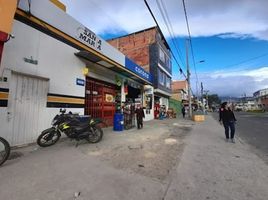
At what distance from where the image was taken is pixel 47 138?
6812mm

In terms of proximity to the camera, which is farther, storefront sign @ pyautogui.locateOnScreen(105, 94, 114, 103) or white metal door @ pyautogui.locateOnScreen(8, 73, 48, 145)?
storefront sign @ pyautogui.locateOnScreen(105, 94, 114, 103)

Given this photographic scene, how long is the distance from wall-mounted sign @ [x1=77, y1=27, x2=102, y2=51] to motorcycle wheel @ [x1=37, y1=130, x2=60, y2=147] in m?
4.89

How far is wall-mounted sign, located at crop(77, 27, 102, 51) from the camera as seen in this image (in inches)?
375

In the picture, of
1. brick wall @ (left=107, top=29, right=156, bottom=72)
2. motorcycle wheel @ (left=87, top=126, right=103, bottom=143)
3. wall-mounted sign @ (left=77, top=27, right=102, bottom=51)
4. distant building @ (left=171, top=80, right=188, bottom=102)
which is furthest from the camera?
distant building @ (left=171, top=80, right=188, bottom=102)

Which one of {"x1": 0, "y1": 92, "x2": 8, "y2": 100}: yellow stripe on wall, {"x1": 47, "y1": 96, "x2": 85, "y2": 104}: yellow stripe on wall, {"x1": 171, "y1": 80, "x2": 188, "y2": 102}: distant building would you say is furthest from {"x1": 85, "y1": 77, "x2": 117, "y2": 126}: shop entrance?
{"x1": 171, "y1": 80, "x2": 188, "y2": 102}: distant building

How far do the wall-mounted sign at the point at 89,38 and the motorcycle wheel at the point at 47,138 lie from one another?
4889mm

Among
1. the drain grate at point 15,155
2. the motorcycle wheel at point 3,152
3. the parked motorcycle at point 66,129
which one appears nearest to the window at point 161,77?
the parked motorcycle at point 66,129

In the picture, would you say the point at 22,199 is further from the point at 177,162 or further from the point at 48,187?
the point at 177,162

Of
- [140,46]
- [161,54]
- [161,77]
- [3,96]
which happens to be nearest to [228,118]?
[3,96]

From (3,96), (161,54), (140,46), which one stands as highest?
(140,46)

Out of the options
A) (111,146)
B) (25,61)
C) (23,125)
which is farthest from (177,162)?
(25,61)

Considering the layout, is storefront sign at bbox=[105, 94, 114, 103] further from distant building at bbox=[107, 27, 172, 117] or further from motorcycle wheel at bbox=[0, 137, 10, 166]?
distant building at bbox=[107, 27, 172, 117]

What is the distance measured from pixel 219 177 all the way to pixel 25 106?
637cm

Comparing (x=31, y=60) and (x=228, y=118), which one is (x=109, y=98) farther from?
(x=228, y=118)
